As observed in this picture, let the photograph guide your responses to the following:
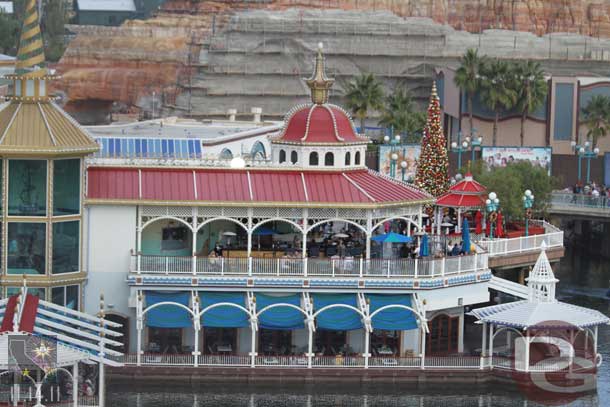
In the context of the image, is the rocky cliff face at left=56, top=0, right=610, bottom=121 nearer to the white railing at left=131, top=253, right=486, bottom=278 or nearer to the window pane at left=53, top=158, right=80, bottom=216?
the window pane at left=53, top=158, right=80, bottom=216

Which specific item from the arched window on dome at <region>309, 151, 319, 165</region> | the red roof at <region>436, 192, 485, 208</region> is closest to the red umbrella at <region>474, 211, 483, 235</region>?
the red roof at <region>436, 192, 485, 208</region>

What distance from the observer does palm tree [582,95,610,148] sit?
389 feet

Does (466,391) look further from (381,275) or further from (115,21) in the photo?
(115,21)

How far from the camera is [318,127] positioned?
2798 inches

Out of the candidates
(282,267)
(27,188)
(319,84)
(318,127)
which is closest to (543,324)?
(282,267)

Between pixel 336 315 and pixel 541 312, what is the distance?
6.42m

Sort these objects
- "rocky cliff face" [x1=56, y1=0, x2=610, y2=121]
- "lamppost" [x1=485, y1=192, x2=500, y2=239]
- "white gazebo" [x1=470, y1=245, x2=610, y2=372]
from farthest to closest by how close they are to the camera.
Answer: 1. "rocky cliff face" [x1=56, y1=0, x2=610, y2=121]
2. "lamppost" [x1=485, y1=192, x2=500, y2=239]
3. "white gazebo" [x1=470, y1=245, x2=610, y2=372]

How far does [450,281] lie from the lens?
6875 centimetres

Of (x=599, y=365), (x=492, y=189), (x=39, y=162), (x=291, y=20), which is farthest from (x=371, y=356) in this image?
(x=291, y=20)

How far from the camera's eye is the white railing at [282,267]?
67562mm

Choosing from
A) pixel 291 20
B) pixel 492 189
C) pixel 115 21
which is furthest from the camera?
pixel 115 21

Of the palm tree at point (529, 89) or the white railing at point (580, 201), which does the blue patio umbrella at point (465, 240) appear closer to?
the white railing at point (580, 201)

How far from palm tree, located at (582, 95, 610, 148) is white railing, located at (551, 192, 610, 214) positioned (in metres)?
18.0

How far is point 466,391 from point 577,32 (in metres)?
94.7
